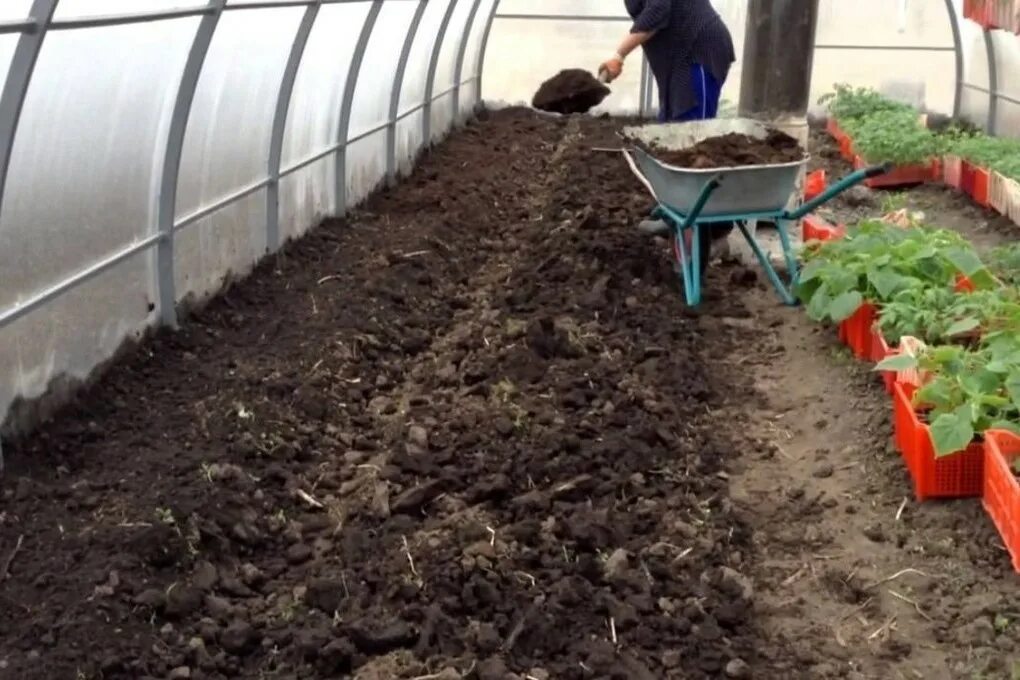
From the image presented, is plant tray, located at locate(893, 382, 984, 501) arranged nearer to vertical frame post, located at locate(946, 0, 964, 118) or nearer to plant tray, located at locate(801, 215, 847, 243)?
plant tray, located at locate(801, 215, 847, 243)

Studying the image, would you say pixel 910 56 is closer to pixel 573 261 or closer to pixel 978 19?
pixel 978 19

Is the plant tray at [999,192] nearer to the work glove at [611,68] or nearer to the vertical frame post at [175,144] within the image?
the work glove at [611,68]

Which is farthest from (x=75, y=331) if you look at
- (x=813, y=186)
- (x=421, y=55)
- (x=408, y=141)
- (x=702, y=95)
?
(x=421, y=55)

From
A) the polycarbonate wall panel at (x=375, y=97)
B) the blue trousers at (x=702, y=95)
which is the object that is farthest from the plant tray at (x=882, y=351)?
the polycarbonate wall panel at (x=375, y=97)

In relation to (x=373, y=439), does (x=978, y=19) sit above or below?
above

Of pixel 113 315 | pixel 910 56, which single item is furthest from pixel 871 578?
pixel 910 56

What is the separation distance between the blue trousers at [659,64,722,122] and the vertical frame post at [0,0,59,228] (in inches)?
194

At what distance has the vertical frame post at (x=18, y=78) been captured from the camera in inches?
177

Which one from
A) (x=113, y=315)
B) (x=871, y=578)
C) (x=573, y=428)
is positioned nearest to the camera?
(x=871, y=578)

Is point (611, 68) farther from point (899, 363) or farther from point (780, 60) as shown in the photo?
point (899, 363)

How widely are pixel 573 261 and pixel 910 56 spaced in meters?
9.05

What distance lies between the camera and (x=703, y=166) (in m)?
6.89

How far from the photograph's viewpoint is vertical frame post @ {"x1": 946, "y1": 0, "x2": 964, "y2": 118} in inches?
560

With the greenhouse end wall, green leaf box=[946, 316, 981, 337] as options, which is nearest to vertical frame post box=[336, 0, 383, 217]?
the greenhouse end wall
